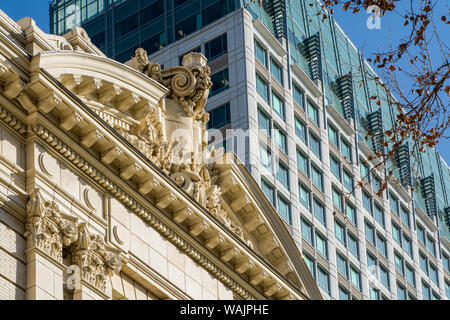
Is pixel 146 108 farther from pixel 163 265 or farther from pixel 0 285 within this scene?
pixel 0 285

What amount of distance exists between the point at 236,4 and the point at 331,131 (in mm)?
11806

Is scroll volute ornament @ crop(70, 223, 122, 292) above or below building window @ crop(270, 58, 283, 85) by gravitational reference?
below

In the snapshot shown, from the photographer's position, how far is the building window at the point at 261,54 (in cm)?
6988

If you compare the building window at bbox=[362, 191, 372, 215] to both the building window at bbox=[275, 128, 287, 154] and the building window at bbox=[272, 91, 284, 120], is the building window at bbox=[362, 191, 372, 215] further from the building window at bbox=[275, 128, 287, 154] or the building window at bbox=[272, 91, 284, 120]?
the building window at bbox=[275, 128, 287, 154]

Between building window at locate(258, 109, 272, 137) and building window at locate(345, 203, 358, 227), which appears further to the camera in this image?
building window at locate(345, 203, 358, 227)

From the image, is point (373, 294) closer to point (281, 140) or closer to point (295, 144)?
point (295, 144)

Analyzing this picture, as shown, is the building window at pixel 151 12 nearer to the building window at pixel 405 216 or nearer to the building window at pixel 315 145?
the building window at pixel 315 145

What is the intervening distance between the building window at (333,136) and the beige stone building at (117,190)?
122 feet

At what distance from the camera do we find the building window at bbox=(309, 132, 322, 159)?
239 ft

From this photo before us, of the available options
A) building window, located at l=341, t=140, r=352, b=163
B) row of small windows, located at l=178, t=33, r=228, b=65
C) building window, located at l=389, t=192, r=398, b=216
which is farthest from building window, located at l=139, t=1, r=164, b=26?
building window, located at l=389, t=192, r=398, b=216

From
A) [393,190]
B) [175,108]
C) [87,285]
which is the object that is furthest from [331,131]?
[87,285]

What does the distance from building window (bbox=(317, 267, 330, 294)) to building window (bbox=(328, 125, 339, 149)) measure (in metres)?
11.8

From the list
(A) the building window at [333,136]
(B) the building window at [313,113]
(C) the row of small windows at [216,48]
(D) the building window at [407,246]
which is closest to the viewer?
(C) the row of small windows at [216,48]

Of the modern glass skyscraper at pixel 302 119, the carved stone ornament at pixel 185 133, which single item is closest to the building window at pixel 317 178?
the modern glass skyscraper at pixel 302 119
